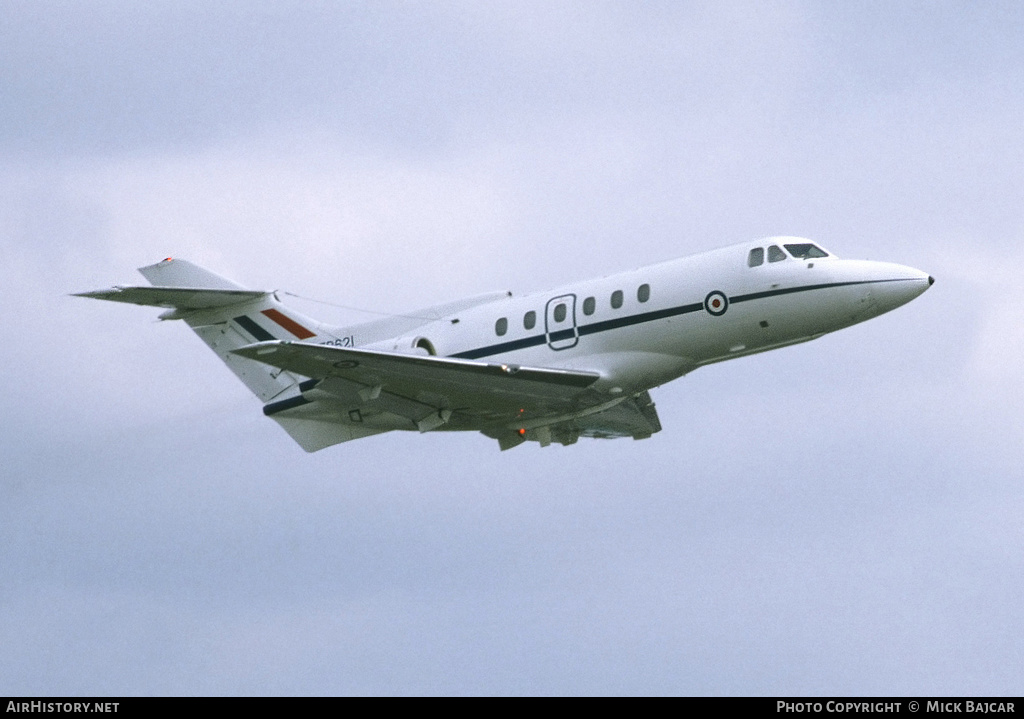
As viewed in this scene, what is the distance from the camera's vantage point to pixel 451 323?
38.6m

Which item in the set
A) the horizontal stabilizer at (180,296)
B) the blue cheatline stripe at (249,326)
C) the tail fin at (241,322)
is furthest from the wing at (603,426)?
the horizontal stabilizer at (180,296)

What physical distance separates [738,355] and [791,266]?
7.76ft

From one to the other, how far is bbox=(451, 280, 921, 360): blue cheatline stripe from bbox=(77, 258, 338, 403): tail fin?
5.06m

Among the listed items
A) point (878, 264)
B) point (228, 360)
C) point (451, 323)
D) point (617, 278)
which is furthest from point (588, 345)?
point (228, 360)

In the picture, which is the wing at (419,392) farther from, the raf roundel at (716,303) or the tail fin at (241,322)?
the raf roundel at (716,303)

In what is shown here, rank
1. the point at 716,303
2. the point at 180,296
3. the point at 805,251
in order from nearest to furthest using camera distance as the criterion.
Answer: the point at 716,303 < the point at 805,251 < the point at 180,296

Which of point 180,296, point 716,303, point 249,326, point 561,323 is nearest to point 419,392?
point 561,323

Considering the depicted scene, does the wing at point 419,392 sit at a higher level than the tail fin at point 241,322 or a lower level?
lower

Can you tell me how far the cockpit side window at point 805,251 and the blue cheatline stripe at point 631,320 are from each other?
2.83 ft

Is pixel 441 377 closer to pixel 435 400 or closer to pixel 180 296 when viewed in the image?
pixel 435 400

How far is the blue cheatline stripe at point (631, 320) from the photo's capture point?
34531 mm

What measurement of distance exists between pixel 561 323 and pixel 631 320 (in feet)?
5.96

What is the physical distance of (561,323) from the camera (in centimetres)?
3659

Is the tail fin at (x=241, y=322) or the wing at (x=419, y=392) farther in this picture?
the tail fin at (x=241, y=322)
